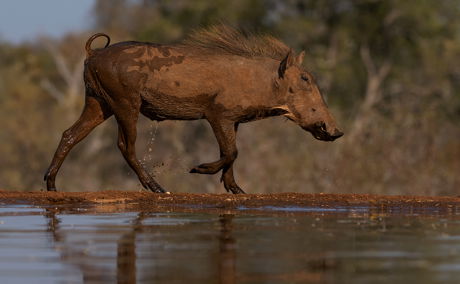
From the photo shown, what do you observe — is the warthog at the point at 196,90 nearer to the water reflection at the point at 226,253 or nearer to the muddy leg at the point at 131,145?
the muddy leg at the point at 131,145

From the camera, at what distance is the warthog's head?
48.5 ft

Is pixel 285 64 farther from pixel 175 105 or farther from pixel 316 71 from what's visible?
pixel 316 71

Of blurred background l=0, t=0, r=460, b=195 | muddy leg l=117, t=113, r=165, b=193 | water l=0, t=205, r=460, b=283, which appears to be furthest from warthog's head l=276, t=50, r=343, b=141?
blurred background l=0, t=0, r=460, b=195

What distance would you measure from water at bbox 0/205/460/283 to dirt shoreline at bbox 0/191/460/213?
0.64 metres

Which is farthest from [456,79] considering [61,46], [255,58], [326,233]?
[326,233]

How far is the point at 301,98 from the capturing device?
14891 millimetres

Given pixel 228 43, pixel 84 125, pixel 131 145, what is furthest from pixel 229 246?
pixel 228 43

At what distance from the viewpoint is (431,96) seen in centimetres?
4875

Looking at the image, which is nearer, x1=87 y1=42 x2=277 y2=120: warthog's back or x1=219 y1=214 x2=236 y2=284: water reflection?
x1=219 y1=214 x2=236 y2=284: water reflection

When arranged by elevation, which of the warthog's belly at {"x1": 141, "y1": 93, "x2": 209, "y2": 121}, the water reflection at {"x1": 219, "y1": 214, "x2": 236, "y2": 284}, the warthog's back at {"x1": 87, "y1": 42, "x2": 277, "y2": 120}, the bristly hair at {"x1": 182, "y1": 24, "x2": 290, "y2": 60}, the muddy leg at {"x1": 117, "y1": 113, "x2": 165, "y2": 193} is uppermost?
the bristly hair at {"x1": 182, "y1": 24, "x2": 290, "y2": 60}

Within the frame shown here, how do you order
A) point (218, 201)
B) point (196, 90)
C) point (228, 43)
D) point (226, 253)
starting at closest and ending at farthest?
point (226, 253) → point (218, 201) → point (196, 90) → point (228, 43)

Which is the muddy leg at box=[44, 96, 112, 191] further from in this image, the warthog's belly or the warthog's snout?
the warthog's snout

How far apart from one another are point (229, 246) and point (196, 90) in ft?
17.7

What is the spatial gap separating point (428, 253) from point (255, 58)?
6369 millimetres
